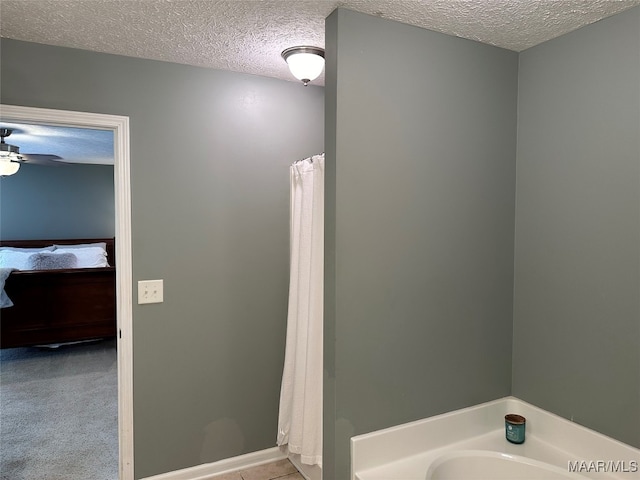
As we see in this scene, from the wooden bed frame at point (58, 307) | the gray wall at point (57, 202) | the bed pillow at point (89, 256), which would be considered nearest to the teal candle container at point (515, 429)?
the wooden bed frame at point (58, 307)

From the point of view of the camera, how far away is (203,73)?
2.32 m

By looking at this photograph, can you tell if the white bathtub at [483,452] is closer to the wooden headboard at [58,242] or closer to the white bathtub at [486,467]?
the white bathtub at [486,467]

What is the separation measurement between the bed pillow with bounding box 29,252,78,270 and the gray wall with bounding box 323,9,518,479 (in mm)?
4790

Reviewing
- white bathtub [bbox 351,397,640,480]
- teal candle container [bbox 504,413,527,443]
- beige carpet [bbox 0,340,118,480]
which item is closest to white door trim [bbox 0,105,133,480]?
beige carpet [bbox 0,340,118,480]

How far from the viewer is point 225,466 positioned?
245cm

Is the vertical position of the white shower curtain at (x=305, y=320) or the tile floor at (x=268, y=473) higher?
the white shower curtain at (x=305, y=320)

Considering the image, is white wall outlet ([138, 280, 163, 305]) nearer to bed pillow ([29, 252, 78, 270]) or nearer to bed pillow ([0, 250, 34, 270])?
bed pillow ([29, 252, 78, 270])

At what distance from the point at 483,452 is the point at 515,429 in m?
0.21

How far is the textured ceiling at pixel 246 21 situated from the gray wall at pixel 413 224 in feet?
0.32

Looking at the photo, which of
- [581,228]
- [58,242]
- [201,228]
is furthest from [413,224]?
[58,242]

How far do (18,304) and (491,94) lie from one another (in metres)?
5.20

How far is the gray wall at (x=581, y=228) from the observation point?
158cm

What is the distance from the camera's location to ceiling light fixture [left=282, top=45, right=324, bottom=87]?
198 centimetres

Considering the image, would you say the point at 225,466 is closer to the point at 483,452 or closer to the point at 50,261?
the point at 483,452
